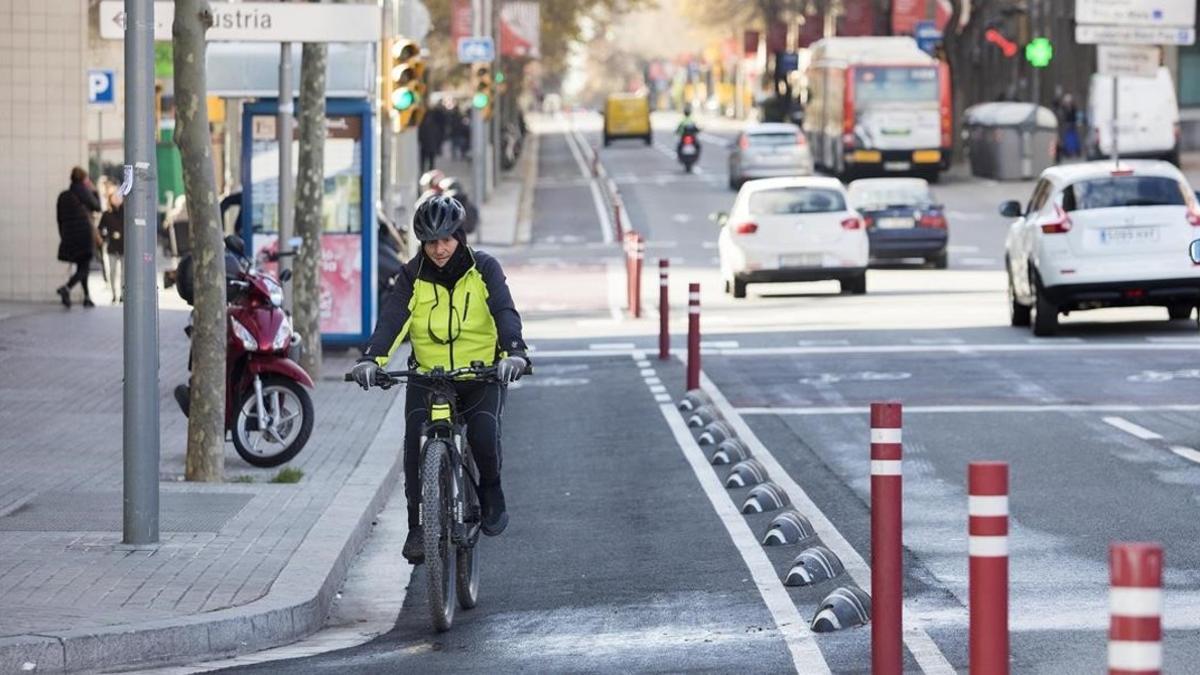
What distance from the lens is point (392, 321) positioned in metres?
10.6

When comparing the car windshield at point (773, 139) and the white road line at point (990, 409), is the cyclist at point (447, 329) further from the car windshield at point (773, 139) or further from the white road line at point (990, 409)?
the car windshield at point (773, 139)

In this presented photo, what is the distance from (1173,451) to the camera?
15891mm

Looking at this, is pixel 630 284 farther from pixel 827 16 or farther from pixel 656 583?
pixel 827 16

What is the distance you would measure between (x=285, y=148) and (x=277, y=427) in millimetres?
5860

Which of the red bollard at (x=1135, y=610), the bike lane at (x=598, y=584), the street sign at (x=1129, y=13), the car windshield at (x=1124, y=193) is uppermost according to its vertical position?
the street sign at (x=1129, y=13)

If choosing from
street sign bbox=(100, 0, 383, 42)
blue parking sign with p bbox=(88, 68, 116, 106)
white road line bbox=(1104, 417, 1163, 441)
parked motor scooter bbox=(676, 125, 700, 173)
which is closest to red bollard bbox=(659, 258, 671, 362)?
white road line bbox=(1104, 417, 1163, 441)

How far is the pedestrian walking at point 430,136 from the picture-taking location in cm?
6756

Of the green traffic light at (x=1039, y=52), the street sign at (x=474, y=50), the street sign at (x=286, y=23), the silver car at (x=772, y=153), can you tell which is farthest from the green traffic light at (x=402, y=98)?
the silver car at (x=772, y=153)

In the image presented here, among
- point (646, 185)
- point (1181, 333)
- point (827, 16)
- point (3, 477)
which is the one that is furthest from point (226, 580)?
point (827, 16)

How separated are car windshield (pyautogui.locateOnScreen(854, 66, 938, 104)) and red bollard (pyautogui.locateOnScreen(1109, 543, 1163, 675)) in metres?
60.1

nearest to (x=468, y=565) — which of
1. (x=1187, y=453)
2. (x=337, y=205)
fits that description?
(x=1187, y=453)

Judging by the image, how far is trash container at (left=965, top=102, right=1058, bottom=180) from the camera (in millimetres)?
64875

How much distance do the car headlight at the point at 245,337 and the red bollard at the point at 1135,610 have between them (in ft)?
35.9

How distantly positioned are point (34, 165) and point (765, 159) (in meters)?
33.2
